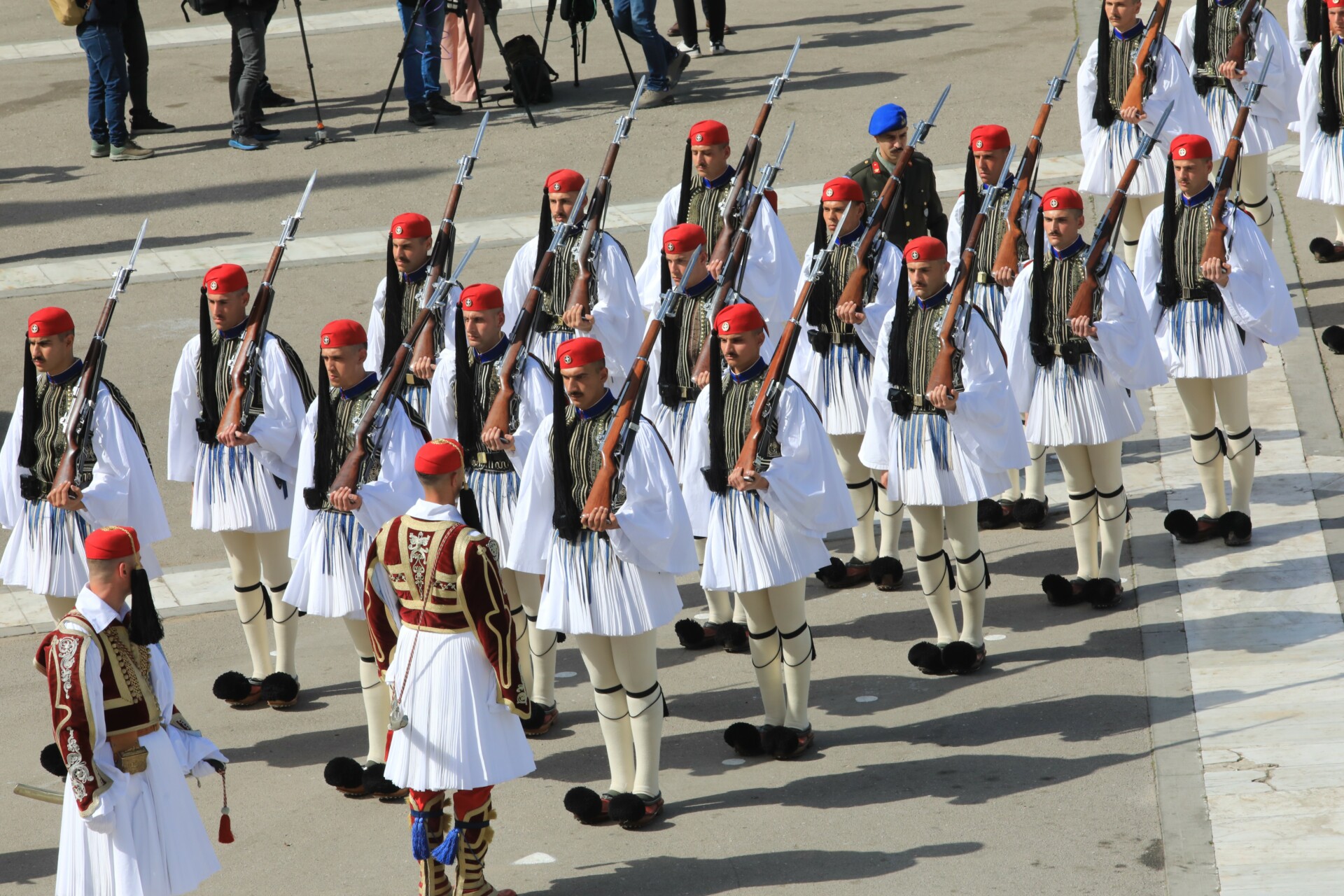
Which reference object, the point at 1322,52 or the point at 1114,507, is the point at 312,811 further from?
the point at 1322,52

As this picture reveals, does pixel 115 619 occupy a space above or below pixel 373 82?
above

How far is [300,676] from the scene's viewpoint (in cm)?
859

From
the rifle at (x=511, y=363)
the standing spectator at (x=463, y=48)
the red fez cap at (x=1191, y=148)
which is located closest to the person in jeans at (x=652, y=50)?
the standing spectator at (x=463, y=48)

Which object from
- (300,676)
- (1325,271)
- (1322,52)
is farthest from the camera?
(1325,271)

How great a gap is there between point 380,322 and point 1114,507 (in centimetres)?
395

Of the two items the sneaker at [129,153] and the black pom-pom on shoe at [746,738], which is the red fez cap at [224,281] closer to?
the black pom-pom on shoe at [746,738]

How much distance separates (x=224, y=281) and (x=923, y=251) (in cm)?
329

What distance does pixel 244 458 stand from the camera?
8.09m

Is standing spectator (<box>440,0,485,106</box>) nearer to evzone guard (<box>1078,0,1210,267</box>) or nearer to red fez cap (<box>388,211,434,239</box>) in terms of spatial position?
evzone guard (<box>1078,0,1210,267</box>)

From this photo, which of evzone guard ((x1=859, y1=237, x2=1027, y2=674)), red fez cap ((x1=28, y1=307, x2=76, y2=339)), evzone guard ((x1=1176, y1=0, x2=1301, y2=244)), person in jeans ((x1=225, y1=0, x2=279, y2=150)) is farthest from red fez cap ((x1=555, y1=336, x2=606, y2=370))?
person in jeans ((x1=225, y1=0, x2=279, y2=150))

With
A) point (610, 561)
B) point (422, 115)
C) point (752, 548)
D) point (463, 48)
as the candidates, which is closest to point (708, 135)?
point (752, 548)

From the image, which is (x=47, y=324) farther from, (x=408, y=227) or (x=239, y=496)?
(x=408, y=227)

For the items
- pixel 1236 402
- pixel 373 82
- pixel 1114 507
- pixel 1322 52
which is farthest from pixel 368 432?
pixel 373 82

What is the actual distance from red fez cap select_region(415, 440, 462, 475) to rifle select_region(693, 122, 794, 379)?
2.24m
